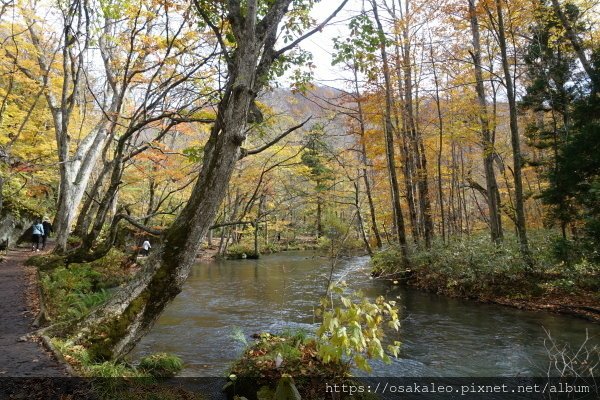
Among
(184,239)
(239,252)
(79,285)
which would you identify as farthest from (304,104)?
(239,252)

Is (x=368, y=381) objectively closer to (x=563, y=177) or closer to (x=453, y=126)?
(x=563, y=177)

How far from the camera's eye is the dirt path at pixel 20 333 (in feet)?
13.3

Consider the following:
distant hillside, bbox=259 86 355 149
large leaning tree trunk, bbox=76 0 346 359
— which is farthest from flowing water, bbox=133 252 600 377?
distant hillside, bbox=259 86 355 149

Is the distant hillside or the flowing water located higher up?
the distant hillside

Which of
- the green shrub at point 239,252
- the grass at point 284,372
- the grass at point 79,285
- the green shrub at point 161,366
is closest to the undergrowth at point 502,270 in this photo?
the grass at point 284,372

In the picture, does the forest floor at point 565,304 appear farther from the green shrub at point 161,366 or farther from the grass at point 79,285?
the grass at point 79,285

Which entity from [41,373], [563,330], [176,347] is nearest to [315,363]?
[41,373]

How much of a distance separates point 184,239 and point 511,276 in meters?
10.8

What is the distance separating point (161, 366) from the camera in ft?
19.9

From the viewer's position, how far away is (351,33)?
5516 millimetres

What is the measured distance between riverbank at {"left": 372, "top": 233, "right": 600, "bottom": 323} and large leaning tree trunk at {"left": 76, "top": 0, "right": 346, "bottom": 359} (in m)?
6.34

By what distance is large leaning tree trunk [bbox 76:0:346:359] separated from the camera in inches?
177

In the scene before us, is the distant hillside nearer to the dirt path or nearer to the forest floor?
the dirt path

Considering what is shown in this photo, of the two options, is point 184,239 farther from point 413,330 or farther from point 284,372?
point 413,330
